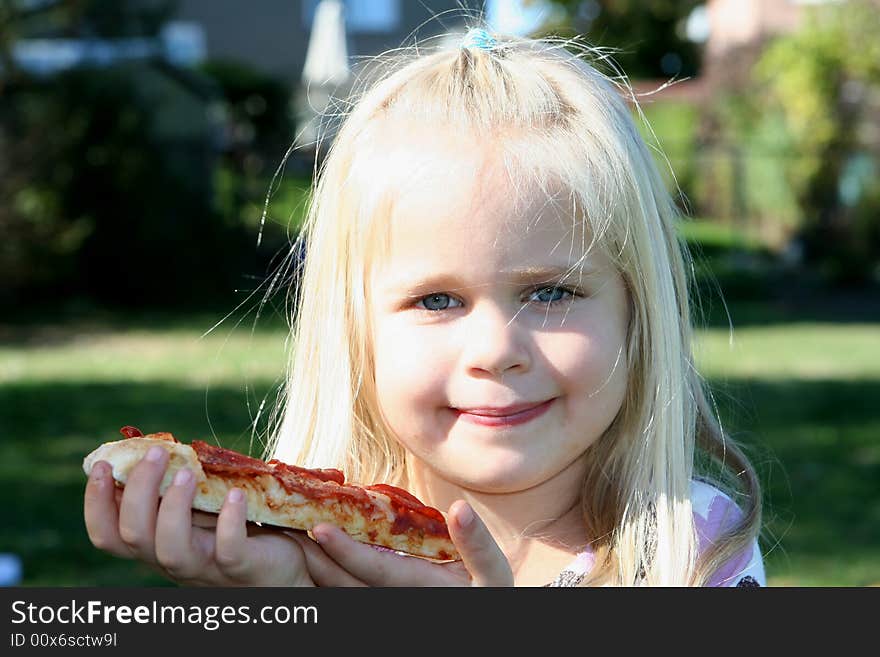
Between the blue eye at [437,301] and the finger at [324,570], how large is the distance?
1.42ft

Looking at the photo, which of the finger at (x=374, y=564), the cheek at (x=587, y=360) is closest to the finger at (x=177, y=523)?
the finger at (x=374, y=564)

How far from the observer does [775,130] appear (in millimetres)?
18281

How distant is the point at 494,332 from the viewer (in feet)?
6.23

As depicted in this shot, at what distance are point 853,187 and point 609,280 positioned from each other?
1621 cm

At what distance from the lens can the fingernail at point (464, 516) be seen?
166 centimetres

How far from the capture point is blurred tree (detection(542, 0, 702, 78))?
22.4m

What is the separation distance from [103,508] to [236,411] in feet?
23.1

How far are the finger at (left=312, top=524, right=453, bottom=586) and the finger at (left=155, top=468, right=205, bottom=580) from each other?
202 mm

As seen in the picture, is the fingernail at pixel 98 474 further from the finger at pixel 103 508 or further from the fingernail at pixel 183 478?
the fingernail at pixel 183 478

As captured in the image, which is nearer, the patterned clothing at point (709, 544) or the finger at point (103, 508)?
the finger at point (103, 508)

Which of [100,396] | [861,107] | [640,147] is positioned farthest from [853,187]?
[640,147]

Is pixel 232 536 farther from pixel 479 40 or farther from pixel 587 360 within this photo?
pixel 479 40

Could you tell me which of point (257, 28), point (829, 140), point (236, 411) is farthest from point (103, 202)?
point (257, 28)

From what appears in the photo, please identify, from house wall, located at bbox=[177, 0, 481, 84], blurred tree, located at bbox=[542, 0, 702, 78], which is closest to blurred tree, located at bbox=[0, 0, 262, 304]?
blurred tree, located at bbox=[542, 0, 702, 78]
